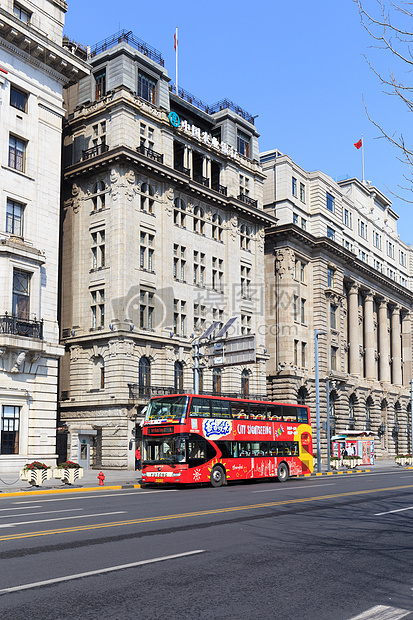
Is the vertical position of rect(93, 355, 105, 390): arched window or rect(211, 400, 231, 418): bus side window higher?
rect(93, 355, 105, 390): arched window

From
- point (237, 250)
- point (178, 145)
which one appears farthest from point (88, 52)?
point (237, 250)

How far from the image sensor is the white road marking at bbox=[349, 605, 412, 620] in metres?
7.04

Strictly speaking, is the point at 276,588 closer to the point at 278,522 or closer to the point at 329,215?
the point at 278,522

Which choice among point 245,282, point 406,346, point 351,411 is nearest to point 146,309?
point 245,282

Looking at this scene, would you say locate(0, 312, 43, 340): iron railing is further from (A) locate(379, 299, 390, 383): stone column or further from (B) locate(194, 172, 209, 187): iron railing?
(A) locate(379, 299, 390, 383): stone column

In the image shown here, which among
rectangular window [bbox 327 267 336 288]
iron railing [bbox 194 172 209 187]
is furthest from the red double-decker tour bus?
rectangular window [bbox 327 267 336 288]

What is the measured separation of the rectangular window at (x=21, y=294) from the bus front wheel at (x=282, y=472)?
16170mm

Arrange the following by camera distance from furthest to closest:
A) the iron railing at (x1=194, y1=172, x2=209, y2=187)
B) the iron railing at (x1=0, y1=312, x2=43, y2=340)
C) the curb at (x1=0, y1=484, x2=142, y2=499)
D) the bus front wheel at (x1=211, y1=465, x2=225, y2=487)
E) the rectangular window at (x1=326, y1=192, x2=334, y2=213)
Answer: the rectangular window at (x1=326, y1=192, x2=334, y2=213)
the iron railing at (x1=194, y1=172, x2=209, y2=187)
the iron railing at (x1=0, y1=312, x2=43, y2=340)
the bus front wheel at (x1=211, y1=465, x2=225, y2=487)
the curb at (x1=0, y1=484, x2=142, y2=499)

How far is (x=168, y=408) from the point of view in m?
28.8

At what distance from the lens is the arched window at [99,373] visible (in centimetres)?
4606

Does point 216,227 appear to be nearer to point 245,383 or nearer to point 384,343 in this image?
point 245,383

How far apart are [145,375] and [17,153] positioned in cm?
1805

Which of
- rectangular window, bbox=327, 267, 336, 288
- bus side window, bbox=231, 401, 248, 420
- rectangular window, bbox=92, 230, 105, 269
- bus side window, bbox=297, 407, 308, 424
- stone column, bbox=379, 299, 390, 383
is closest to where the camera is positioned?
bus side window, bbox=231, 401, 248, 420

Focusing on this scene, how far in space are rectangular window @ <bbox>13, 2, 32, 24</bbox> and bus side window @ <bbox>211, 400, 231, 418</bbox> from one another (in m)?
24.9
